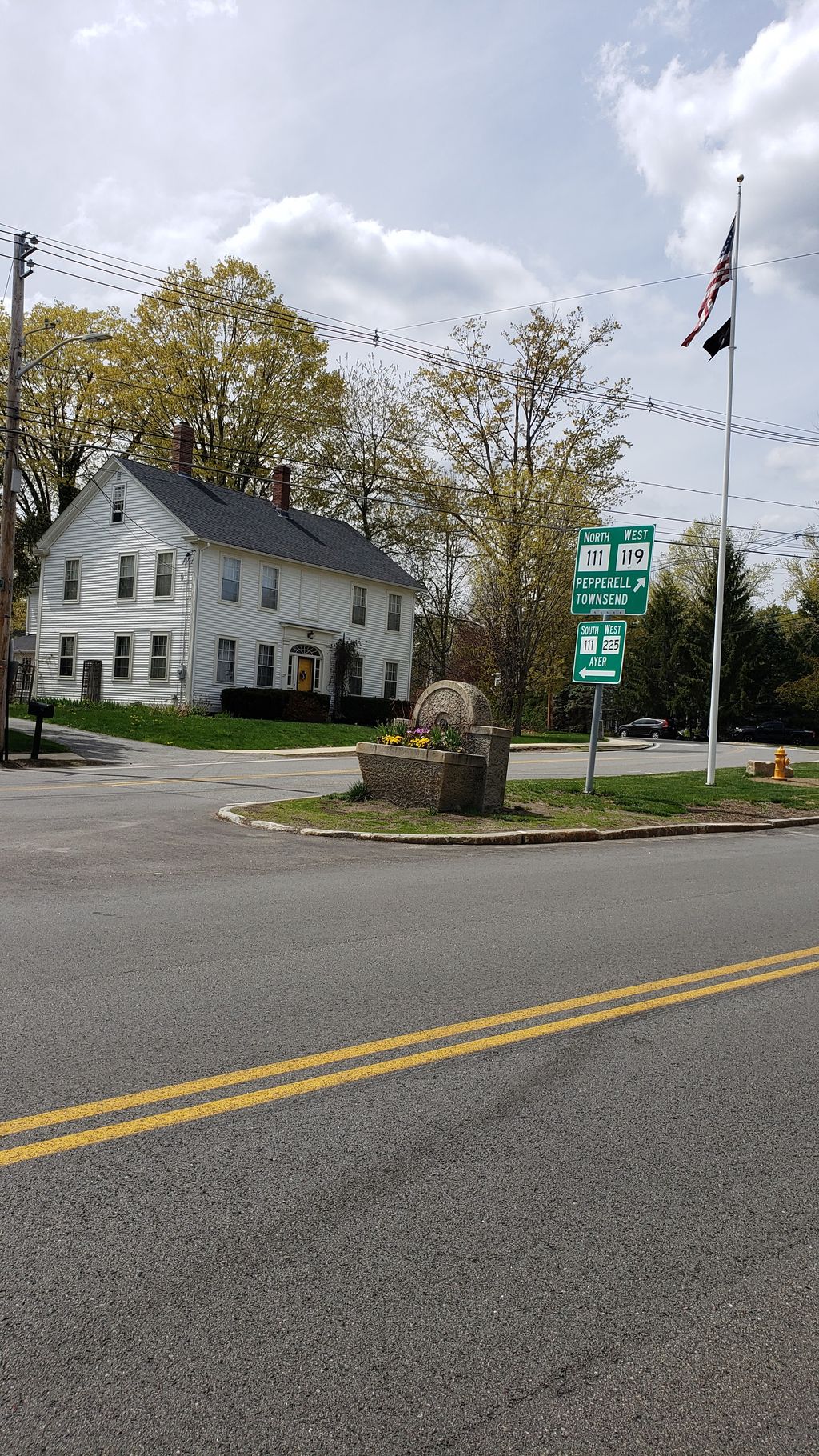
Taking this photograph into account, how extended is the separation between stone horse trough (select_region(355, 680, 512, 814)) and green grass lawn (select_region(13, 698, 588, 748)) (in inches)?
591

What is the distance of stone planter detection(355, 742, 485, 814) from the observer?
15.1 metres

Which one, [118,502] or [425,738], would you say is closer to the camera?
[425,738]

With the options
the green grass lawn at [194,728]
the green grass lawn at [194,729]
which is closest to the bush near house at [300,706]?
the green grass lawn at [194,728]

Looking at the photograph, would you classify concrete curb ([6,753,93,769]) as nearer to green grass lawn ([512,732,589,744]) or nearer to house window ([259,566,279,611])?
house window ([259,566,279,611])

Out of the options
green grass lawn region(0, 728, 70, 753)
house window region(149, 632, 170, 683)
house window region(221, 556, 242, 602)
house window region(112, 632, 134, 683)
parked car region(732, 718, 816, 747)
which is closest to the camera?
green grass lawn region(0, 728, 70, 753)

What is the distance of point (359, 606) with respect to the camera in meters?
45.6

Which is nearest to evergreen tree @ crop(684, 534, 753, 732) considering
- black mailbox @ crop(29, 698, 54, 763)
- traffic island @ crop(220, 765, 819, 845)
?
traffic island @ crop(220, 765, 819, 845)

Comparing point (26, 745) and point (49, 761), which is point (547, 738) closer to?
point (26, 745)

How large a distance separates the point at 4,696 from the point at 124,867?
46.0ft

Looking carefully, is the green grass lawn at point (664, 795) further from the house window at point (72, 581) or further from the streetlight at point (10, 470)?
the house window at point (72, 581)

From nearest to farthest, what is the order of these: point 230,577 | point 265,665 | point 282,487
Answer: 1. point 230,577
2. point 265,665
3. point 282,487

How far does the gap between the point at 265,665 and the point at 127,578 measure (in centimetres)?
601

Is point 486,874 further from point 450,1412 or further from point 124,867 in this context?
point 450,1412

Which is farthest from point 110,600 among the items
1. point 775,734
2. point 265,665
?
point 775,734
